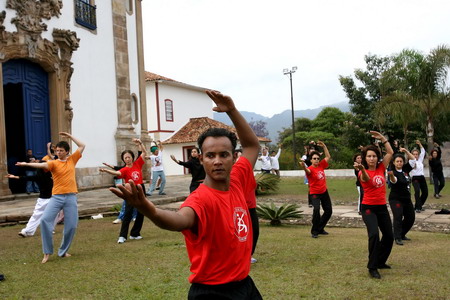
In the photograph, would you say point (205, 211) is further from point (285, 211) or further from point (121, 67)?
point (121, 67)

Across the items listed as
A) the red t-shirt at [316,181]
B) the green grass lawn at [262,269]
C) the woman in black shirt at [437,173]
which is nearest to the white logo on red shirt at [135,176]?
the green grass lawn at [262,269]

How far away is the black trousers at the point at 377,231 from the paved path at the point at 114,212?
3.56 meters

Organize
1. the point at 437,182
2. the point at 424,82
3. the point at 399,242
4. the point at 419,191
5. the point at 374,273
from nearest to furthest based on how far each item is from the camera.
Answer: the point at 374,273, the point at 399,242, the point at 419,191, the point at 437,182, the point at 424,82

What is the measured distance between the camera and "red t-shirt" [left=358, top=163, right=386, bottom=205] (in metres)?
5.85

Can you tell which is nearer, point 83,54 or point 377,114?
point 83,54

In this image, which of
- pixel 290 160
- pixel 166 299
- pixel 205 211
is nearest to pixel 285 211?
pixel 166 299

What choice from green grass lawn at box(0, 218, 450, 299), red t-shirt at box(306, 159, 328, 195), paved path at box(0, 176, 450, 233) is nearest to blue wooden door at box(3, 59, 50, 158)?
paved path at box(0, 176, 450, 233)

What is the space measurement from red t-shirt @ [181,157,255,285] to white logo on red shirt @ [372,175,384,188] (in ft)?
12.2

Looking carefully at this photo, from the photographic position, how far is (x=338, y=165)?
31.0 metres

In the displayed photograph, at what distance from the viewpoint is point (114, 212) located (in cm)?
1201

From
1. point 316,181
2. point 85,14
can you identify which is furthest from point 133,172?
point 85,14

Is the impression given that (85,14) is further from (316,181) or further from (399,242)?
(399,242)

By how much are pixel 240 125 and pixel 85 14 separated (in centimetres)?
1548

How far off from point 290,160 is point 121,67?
17.7 meters
